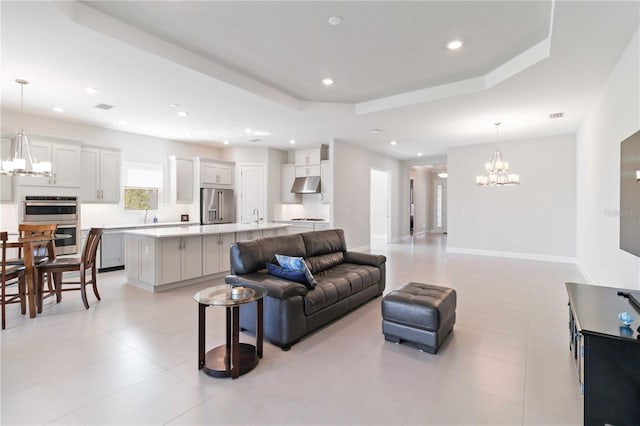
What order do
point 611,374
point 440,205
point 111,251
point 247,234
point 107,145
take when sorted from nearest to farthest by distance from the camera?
point 611,374
point 247,234
point 111,251
point 107,145
point 440,205

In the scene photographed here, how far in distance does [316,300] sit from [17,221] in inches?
223

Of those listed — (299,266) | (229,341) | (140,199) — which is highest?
(140,199)

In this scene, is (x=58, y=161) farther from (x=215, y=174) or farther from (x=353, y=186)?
(x=353, y=186)

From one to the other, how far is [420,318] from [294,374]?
120 cm

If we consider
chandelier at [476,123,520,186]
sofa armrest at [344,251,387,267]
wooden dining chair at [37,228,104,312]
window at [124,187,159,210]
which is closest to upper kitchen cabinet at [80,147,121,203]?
window at [124,187,159,210]

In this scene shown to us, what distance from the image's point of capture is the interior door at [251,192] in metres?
8.55

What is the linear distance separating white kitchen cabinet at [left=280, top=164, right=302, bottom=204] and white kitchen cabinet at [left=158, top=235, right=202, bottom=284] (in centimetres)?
386

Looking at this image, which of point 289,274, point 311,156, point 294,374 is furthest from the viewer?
point 311,156

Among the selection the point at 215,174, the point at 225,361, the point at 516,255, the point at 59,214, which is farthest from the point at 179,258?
the point at 516,255

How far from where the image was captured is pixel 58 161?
18.4 ft

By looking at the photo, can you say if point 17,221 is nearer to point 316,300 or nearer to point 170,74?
point 170,74

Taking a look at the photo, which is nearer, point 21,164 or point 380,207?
point 21,164

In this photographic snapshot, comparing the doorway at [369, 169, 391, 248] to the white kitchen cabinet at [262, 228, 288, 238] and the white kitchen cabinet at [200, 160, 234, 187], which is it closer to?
the white kitchen cabinet at [262, 228, 288, 238]

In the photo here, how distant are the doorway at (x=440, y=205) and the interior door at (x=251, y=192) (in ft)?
29.8
